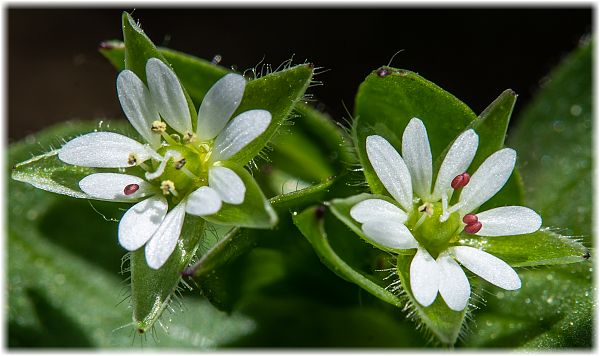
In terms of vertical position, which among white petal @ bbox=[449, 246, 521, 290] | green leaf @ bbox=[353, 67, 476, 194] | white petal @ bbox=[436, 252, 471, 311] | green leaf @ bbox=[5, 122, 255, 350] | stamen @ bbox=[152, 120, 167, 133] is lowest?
green leaf @ bbox=[5, 122, 255, 350]

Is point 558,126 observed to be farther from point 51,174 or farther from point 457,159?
point 51,174

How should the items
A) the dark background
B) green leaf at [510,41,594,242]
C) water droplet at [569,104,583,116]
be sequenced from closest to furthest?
1. green leaf at [510,41,594,242]
2. water droplet at [569,104,583,116]
3. the dark background

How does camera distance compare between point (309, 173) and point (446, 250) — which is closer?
point (446, 250)

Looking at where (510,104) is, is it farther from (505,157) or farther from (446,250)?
(446,250)

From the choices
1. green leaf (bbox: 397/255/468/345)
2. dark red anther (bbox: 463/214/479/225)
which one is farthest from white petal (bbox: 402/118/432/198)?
green leaf (bbox: 397/255/468/345)

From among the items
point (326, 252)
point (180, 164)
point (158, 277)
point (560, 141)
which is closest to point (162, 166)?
point (180, 164)

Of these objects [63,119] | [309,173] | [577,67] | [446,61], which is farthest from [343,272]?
[63,119]

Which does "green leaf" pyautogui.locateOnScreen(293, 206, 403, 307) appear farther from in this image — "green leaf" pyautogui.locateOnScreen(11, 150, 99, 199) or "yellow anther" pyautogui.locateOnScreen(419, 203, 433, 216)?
"green leaf" pyautogui.locateOnScreen(11, 150, 99, 199)
